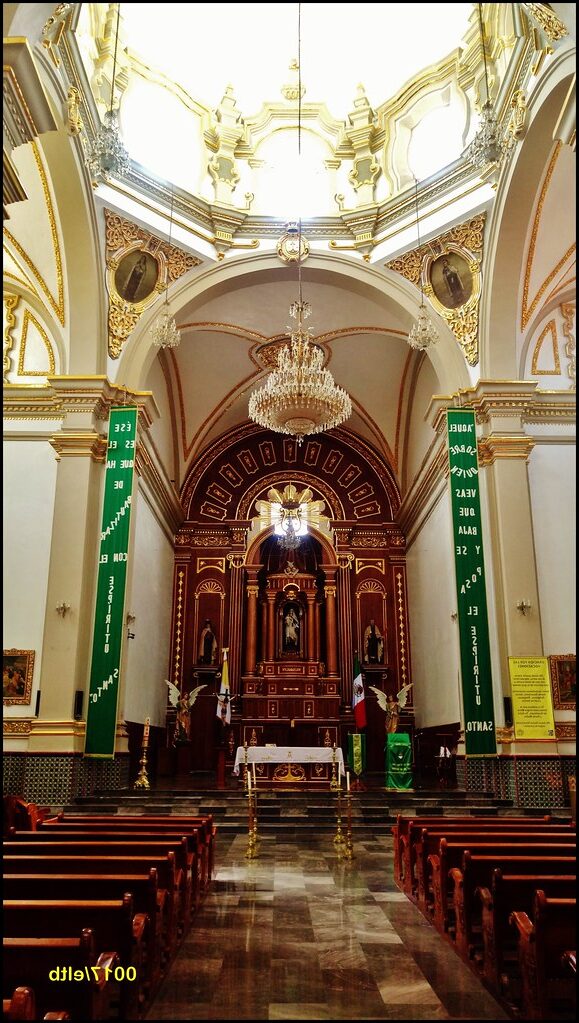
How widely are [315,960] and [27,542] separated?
8.21m

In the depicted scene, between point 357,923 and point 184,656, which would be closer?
point 357,923

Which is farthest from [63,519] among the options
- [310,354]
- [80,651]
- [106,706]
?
[310,354]

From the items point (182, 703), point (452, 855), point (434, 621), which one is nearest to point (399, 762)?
point (434, 621)

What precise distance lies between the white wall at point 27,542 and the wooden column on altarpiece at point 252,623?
667cm

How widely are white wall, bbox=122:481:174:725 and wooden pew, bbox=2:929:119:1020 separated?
891 cm

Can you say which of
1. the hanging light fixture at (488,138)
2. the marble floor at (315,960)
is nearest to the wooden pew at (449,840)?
the marble floor at (315,960)

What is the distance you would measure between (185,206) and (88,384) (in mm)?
3446

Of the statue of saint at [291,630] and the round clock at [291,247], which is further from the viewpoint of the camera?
the statue of saint at [291,630]

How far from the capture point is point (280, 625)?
17.0 meters

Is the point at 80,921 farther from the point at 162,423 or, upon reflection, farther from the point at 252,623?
the point at 252,623

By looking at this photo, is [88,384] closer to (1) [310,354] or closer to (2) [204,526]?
(1) [310,354]

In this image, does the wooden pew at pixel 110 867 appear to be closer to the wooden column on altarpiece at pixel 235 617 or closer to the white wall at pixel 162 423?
the white wall at pixel 162 423

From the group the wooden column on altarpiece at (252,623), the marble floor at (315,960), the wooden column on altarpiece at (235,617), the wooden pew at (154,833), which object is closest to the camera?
the marble floor at (315,960)

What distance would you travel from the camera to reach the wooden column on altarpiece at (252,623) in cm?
1656
